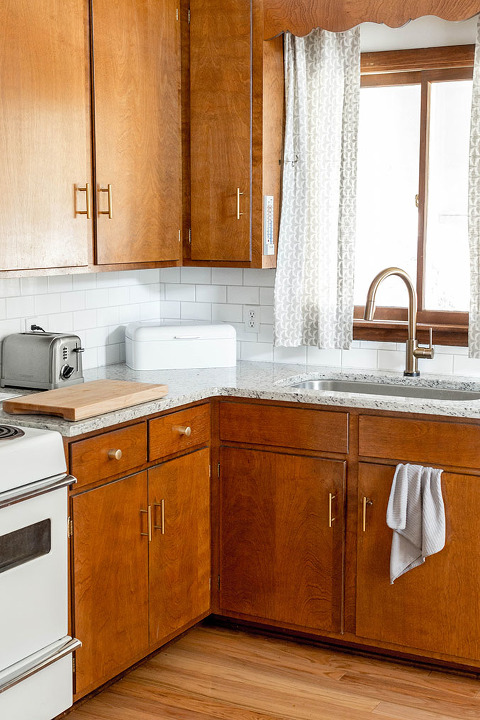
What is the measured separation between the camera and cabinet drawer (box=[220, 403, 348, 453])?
3021 millimetres

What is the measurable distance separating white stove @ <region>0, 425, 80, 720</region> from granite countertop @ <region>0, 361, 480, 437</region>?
157 millimetres

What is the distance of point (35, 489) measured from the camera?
2.35 m

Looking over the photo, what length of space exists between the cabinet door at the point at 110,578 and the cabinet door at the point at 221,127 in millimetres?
1082

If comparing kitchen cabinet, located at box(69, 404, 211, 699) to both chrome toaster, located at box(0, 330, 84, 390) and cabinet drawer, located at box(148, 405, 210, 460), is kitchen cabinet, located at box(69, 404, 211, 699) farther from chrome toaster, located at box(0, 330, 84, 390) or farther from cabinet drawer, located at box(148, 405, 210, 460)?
chrome toaster, located at box(0, 330, 84, 390)

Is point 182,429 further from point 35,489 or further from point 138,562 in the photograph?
point 35,489

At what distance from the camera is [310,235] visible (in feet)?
11.6

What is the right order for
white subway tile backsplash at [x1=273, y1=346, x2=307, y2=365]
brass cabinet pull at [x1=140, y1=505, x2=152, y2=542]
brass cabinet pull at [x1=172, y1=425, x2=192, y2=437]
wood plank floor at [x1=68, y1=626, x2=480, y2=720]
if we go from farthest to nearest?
white subway tile backsplash at [x1=273, y1=346, x2=307, y2=365]
brass cabinet pull at [x1=172, y1=425, x2=192, y2=437]
brass cabinet pull at [x1=140, y1=505, x2=152, y2=542]
wood plank floor at [x1=68, y1=626, x2=480, y2=720]

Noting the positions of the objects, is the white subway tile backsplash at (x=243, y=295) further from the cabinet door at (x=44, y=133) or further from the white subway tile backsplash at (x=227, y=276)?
the cabinet door at (x=44, y=133)

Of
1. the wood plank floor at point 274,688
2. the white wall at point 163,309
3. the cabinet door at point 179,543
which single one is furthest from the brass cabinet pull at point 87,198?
the wood plank floor at point 274,688

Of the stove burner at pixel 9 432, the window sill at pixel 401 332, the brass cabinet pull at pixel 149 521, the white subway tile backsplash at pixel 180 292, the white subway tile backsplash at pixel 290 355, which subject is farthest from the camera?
the white subway tile backsplash at pixel 180 292

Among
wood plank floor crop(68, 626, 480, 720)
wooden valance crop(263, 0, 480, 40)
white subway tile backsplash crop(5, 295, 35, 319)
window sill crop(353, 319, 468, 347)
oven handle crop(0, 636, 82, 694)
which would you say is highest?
wooden valance crop(263, 0, 480, 40)

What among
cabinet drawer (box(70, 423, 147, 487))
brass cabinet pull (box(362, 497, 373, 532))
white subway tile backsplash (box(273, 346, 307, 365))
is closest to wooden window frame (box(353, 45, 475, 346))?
white subway tile backsplash (box(273, 346, 307, 365))

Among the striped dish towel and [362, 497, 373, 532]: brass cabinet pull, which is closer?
the striped dish towel

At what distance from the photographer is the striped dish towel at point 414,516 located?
2834 millimetres
